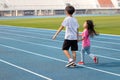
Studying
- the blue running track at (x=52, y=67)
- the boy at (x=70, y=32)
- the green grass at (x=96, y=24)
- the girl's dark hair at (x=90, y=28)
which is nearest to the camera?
the blue running track at (x=52, y=67)

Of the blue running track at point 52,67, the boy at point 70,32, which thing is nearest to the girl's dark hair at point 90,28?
the boy at point 70,32

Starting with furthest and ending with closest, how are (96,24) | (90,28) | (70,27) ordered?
(96,24) < (90,28) < (70,27)

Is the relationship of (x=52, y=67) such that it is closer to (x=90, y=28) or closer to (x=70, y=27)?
(x=70, y=27)

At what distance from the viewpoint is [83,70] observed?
7.55 m

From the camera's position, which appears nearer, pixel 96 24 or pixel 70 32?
pixel 70 32

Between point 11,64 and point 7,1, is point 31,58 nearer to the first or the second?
point 11,64

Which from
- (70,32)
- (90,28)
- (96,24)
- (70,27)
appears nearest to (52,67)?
(70,32)

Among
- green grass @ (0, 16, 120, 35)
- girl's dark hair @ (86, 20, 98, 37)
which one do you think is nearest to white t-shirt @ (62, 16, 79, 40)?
girl's dark hair @ (86, 20, 98, 37)

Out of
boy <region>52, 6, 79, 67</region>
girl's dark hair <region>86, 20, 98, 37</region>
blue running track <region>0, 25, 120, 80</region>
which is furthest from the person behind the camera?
girl's dark hair <region>86, 20, 98, 37</region>

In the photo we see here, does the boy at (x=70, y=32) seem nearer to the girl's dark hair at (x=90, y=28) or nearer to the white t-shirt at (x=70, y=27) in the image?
the white t-shirt at (x=70, y=27)

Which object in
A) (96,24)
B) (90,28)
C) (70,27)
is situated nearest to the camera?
(70,27)

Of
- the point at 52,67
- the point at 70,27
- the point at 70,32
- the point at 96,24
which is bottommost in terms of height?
the point at 96,24

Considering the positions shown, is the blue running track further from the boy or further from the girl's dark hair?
the girl's dark hair

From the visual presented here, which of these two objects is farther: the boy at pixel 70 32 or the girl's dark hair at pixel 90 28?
the girl's dark hair at pixel 90 28
